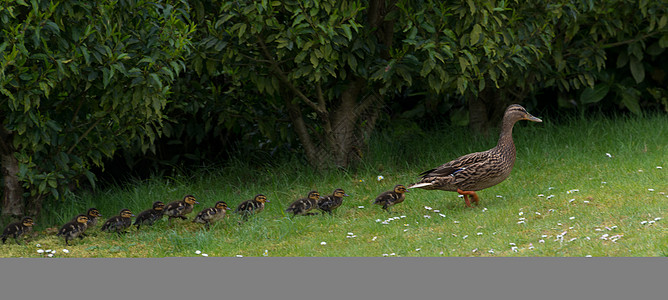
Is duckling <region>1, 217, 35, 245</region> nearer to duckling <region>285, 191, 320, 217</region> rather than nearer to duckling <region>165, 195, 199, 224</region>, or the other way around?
duckling <region>165, 195, 199, 224</region>

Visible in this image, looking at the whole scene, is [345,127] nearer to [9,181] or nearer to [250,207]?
[250,207]

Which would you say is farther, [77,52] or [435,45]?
[435,45]

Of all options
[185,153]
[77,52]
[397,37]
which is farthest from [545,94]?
[77,52]

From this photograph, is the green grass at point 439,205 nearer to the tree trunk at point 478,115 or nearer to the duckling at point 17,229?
the duckling at point 17,229

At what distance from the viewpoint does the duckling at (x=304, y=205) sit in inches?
359

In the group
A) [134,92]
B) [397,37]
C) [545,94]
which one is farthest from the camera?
[545,94]

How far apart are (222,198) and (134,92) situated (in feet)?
6.93

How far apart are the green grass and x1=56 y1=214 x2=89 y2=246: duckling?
0.13 m

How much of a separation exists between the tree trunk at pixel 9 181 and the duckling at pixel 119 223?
114cm

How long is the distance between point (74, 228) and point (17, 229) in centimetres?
61

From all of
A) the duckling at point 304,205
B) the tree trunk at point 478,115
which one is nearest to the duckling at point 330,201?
the duckling at point 304,205

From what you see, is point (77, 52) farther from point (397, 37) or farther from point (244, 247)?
point (397, 37)

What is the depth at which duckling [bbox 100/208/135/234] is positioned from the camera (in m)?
8.83

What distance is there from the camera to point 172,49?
353 inches
